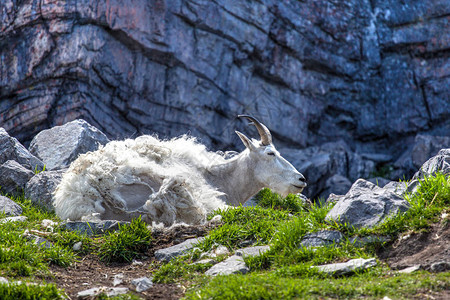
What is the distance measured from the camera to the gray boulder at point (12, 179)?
28.3 ft

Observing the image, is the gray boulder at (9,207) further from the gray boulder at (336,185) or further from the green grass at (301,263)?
the gray boulder at (336,185)

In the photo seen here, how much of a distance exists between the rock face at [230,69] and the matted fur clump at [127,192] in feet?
42.2

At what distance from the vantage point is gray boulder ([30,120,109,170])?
9.66m

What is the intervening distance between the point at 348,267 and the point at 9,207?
4.95 meters

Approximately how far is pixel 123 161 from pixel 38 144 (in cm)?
301

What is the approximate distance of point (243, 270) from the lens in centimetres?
553

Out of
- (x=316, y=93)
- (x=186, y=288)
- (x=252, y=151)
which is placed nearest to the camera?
(x=186, y=288)

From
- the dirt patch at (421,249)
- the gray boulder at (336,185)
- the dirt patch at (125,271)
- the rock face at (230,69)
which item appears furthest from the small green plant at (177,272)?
the gray boulder at (336,185)

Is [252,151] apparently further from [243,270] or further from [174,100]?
[174,100]

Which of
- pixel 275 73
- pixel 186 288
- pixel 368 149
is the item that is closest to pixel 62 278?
pixel 186 288

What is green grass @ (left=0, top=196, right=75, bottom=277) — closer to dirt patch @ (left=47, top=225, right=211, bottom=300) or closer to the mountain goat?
dirt patch @ (left=47, top=225, right=211, bottom=300)

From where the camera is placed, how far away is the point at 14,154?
30.8ft

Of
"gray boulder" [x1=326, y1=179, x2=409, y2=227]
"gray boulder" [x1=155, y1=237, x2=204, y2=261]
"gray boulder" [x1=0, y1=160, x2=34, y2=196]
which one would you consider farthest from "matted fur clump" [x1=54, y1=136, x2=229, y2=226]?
"gray boulder" [x1=326, y1=179, x2=409, y2=227]

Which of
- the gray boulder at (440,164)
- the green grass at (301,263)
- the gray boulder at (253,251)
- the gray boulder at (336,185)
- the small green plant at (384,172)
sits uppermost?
the gray boulder at (440,164)
